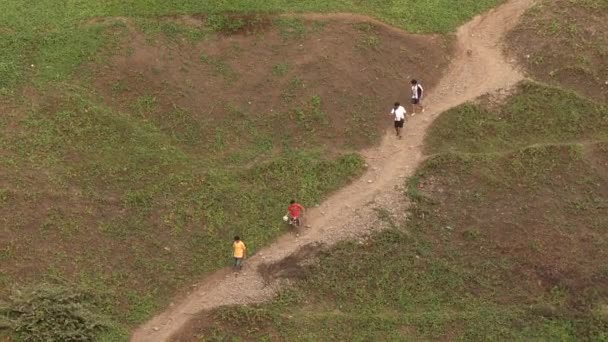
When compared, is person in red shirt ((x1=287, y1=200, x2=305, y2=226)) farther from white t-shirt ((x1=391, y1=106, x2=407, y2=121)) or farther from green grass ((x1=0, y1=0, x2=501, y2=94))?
green grass ((x1=0, y1=0, x2=501, y2=94))

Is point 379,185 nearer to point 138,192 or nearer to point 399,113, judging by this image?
point 399,113

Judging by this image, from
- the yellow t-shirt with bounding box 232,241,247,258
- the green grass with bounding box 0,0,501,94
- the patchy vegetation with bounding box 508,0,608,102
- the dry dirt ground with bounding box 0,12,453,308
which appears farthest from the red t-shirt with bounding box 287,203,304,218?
the patchy vegetation with bounding box 508,0,608,102

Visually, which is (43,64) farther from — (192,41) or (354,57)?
(354,57)

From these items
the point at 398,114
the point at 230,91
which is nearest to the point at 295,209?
the point at 398,114

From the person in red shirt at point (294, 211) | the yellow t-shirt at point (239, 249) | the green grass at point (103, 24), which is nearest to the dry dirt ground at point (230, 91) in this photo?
the green grass at point (103, 24)

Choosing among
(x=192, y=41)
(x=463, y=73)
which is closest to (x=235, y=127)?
(x=192, y=41)

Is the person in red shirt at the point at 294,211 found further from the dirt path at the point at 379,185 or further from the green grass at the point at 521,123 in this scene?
the green grass at the point at 521,123
